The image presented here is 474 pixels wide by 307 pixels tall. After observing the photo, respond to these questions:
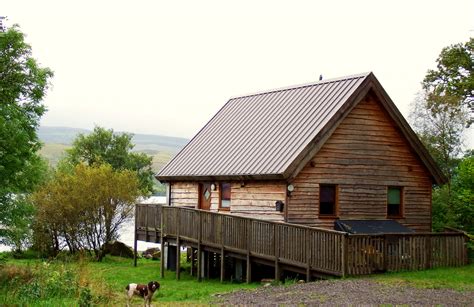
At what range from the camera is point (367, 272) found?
20.0 m

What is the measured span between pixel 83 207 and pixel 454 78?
75.4 feet

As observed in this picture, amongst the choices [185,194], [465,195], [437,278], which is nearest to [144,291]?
[437,278]

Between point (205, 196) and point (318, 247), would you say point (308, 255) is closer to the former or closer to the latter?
point (318, 247)

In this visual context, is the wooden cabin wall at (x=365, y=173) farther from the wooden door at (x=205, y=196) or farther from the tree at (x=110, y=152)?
the tree at (x=110, y=152)

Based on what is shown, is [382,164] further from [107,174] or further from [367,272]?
[107,174]

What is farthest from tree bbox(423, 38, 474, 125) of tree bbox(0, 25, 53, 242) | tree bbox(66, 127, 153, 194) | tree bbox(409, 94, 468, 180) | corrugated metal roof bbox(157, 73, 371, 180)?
tree bbox(66, 127, 153, 194)

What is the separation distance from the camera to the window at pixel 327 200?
2560 cm

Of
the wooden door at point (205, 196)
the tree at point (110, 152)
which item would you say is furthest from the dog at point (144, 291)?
the tree at point (110, 152)

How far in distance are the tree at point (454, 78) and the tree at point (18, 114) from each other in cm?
2064

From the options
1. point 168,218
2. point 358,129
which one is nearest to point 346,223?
point 358,129

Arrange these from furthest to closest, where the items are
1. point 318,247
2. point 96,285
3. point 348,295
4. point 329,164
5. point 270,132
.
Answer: point 270,132, point 329,164, point 318,247, point 96,285, point 348,295

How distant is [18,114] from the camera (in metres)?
27.0

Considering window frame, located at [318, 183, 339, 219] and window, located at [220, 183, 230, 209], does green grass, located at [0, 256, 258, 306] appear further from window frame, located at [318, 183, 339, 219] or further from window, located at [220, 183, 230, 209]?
window frame, located at [318, 183, 339, 219]

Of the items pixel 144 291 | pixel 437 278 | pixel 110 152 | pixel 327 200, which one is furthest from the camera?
pixel 110 152
